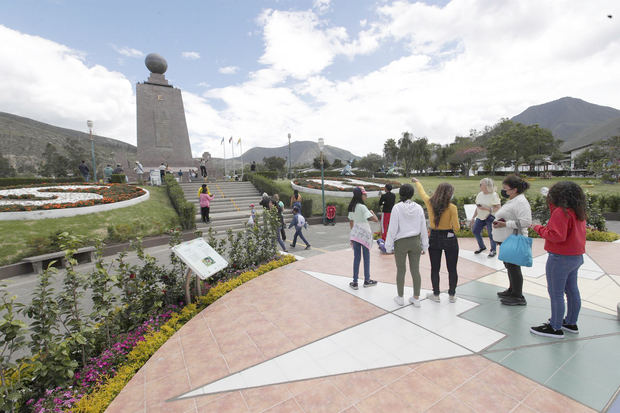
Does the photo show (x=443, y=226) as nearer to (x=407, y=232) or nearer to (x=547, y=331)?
(x=407, y=232)

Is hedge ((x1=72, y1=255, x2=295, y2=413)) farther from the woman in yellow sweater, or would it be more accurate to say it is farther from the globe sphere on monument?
the globe sphere on monument

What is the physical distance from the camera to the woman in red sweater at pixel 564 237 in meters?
3.11

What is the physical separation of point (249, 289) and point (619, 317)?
610cm

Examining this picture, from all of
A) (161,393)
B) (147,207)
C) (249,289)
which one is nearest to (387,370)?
(161,393)

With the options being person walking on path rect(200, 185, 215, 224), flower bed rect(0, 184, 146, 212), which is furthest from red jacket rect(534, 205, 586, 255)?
flower bed rect(0, 184, 146, 212)

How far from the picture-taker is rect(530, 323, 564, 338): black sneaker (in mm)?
3548

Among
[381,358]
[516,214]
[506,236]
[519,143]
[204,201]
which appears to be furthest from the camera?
[519,143]

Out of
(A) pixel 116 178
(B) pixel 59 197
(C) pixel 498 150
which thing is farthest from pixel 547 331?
(C) pixel 498 150

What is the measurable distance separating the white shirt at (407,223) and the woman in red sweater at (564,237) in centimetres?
140

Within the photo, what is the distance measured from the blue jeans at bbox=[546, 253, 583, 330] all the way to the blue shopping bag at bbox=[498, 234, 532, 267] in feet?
1.75

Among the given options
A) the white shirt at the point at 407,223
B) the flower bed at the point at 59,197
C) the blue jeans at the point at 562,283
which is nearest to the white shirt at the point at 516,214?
the blue jeans at the point at 562,283

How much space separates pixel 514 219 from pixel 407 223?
5.26 feet

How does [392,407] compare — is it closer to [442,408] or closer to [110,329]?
[442,408]

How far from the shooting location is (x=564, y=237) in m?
3.06
